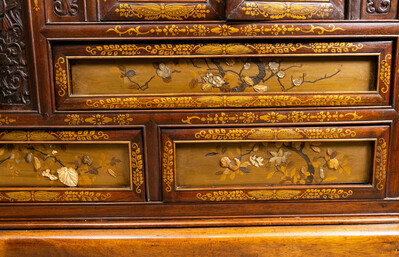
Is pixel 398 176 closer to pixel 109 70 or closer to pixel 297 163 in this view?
pixel 297 163

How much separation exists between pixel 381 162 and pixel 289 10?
1.84 ft

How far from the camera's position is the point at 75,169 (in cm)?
104

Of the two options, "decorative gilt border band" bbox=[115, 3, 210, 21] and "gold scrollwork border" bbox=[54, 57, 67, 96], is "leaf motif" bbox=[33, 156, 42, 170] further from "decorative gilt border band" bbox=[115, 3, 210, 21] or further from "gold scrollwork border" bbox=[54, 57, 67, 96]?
"decorative gilt border band" bbox=[115, 3, 210, 21]

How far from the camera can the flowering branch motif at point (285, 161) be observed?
104 centimetres

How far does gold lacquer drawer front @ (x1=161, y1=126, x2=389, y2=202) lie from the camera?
1034 mm

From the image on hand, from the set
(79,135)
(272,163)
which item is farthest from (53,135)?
(272,163)

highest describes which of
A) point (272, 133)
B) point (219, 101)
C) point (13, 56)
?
point (13, 56)

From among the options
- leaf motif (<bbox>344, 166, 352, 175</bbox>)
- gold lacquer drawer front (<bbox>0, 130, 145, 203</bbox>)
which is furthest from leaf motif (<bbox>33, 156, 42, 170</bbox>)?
leaf motif (<bbox>344, 166, 352, 175</bbox>)

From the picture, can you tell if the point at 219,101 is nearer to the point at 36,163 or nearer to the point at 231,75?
the point at 231,75

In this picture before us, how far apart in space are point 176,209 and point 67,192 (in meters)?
0.35

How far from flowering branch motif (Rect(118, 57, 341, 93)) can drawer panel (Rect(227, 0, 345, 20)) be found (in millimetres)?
129

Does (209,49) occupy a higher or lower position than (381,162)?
higher

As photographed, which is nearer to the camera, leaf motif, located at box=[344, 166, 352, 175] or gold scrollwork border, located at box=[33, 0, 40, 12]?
gold scrollwork border, located at box=[33, 0, 40, 12]

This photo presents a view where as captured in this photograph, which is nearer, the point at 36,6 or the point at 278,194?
the point at 36,6
